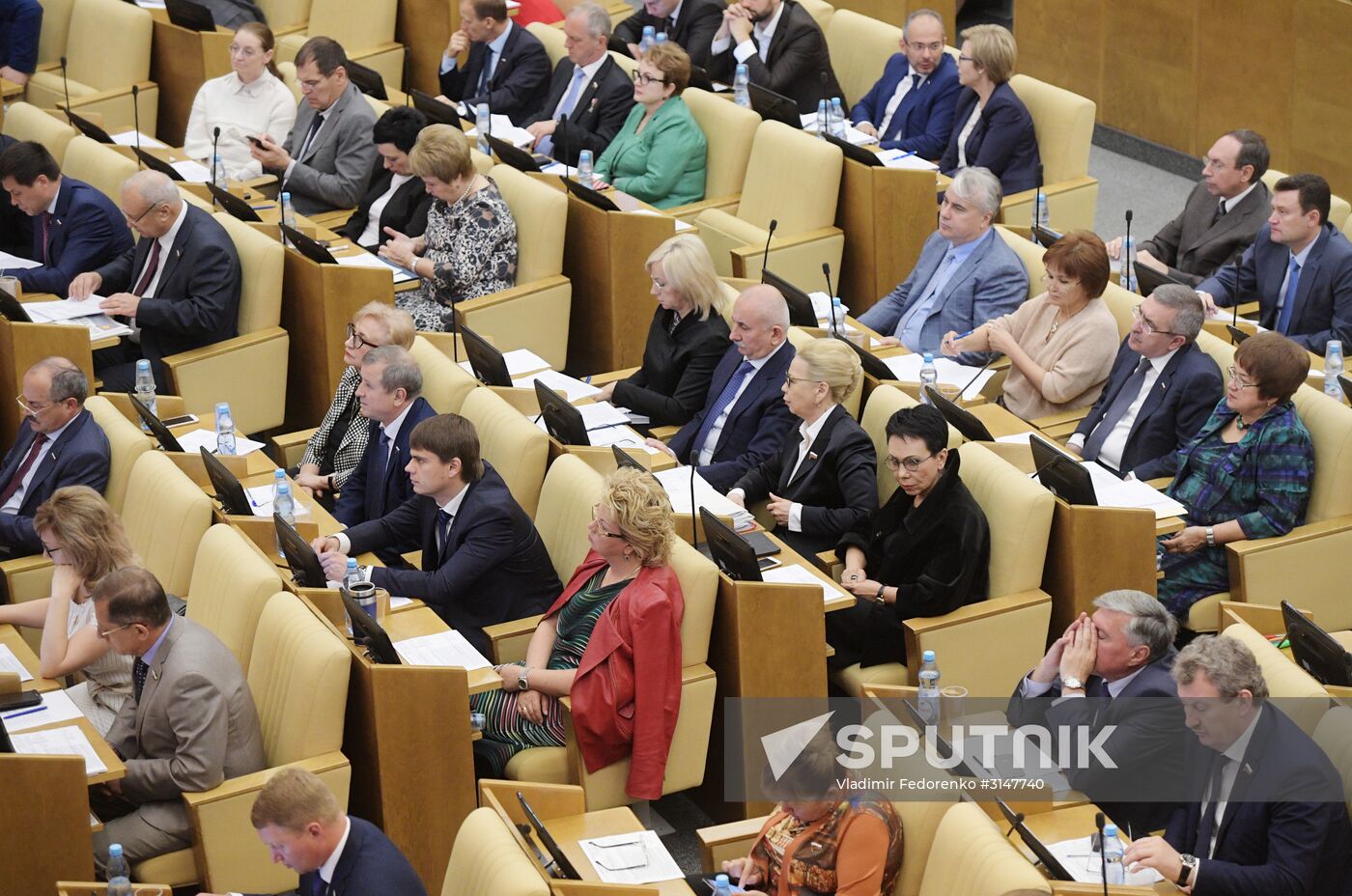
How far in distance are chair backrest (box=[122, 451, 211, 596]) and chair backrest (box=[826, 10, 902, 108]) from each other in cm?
426

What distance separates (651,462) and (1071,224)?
8.82ft

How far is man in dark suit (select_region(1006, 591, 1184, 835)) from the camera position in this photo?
3.86 m

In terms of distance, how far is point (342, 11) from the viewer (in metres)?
9.23

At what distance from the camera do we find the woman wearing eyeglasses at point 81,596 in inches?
176

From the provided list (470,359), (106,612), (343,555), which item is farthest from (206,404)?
(106,612)

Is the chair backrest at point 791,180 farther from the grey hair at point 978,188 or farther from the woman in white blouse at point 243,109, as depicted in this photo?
the woman in white blouse at point 243,109

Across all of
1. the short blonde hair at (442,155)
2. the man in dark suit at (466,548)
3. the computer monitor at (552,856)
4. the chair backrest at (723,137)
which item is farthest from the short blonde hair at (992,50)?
the computer monitor at (552,856)

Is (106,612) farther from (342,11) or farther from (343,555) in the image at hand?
(342,11)

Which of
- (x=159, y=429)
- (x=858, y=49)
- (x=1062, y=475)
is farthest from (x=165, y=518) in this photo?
(x=858, y=49)

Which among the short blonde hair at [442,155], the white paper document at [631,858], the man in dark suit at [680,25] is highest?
the man in dark suit at [680,25]

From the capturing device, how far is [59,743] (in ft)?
13.5

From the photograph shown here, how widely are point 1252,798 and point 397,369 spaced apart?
2767mm

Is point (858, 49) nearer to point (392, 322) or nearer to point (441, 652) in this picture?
point (392, 322)

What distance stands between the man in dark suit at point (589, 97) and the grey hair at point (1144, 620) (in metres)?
4.26
